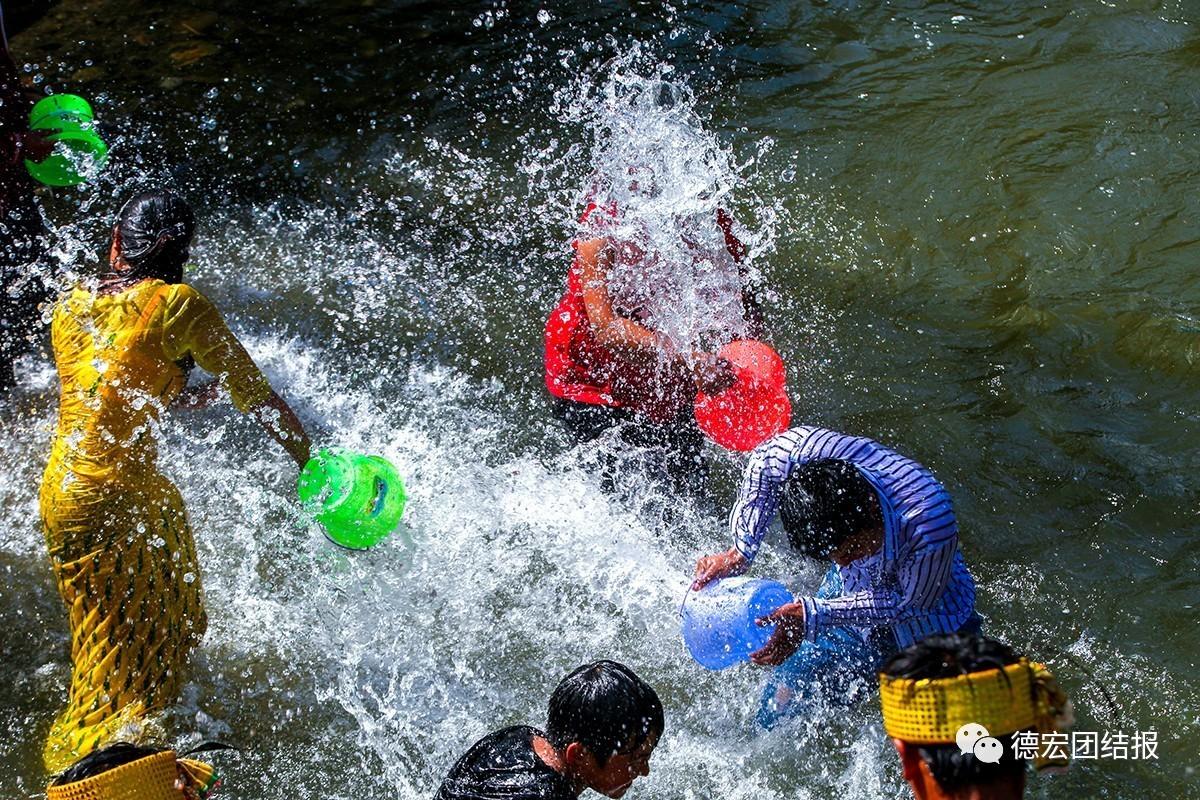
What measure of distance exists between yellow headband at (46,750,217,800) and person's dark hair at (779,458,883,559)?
65.0 inches

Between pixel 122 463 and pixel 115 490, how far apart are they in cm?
9

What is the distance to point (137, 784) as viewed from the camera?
87.7 inches

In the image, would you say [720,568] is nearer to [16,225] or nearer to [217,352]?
[217,352]

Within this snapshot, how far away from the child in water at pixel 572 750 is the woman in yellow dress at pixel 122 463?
1.58m

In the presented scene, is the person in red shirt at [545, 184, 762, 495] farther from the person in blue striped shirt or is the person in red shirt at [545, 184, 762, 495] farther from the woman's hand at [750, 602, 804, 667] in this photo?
the woman's hand at [750, 602, 804, 667]

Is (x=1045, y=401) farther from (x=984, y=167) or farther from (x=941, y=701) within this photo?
(x=941, y=701)

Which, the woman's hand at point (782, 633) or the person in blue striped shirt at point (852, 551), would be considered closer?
the person in blue striped shirt at point (852, 551)

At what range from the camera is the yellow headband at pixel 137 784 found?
220 centimetres

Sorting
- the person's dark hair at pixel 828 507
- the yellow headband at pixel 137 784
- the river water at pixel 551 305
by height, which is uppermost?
the yellow headband at pixel 137 784

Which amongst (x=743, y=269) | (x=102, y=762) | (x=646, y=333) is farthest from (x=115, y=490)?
(x=743, y=269)

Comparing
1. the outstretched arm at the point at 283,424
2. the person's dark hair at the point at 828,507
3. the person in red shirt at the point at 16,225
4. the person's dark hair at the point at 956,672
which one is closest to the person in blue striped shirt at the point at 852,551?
the person's dark hair at the point at 828,507

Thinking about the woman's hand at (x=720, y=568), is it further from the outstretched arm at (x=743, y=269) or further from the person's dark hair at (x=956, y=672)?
the person's dark hair at (x=956, y=672)

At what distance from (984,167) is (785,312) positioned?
1.76 metres

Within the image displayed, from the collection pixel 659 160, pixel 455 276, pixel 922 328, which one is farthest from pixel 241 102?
pixel 922 328
